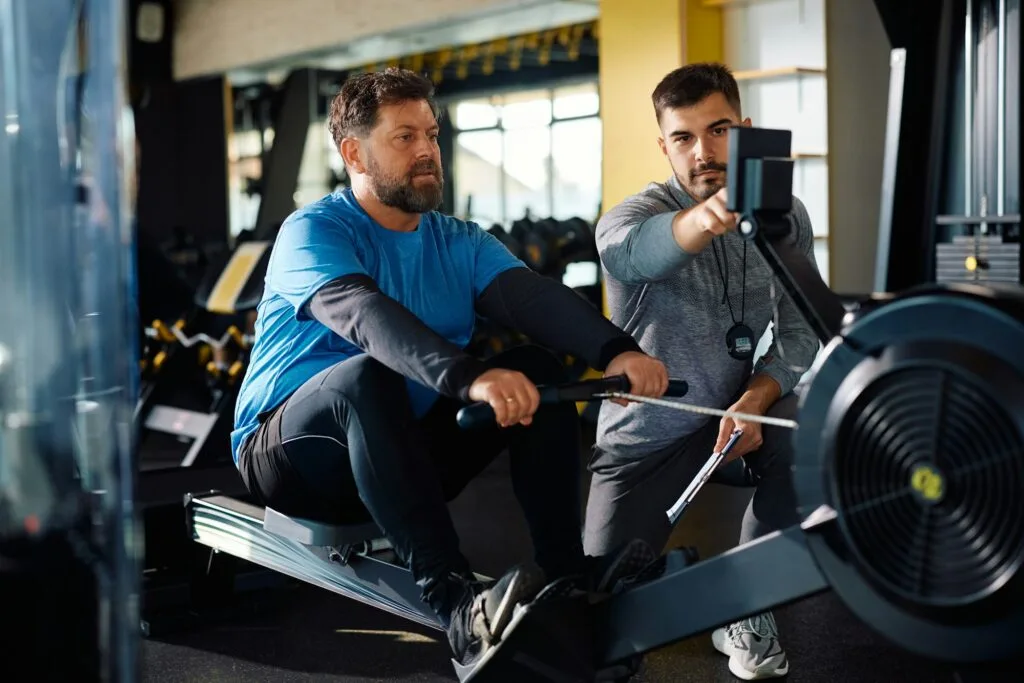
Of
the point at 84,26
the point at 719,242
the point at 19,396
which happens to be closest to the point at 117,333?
the point at 19,396

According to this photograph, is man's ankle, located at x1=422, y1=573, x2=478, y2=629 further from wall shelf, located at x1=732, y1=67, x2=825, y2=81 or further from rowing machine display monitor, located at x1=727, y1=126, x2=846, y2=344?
wall shelf, located at x1=732, y1=67, x2=825, y2=81

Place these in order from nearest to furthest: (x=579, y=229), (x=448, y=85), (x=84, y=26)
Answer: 1. (x=84, y=26)
2. (x=579, y=229)
3. (x=448, y=85)

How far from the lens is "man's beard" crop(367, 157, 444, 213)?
7.63ft

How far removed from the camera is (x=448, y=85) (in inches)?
524

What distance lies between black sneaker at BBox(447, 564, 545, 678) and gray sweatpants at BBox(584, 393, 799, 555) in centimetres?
44

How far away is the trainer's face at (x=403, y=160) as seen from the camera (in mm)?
2326

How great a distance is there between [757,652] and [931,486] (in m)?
1.02

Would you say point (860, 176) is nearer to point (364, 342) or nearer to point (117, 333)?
point (364, 342)

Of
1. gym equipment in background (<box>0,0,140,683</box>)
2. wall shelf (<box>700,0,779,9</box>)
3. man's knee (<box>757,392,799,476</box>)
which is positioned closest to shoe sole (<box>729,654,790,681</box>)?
man's knee (<box>757,392,799,476</box>)

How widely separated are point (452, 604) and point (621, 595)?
0.92ft

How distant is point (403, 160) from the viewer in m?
2.33

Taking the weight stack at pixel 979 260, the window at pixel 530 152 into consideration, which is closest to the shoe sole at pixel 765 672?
the weight stack at pixel 979 260

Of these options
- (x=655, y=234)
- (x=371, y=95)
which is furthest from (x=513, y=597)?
(x=371, y=95)

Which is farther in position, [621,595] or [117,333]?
[621,595]
